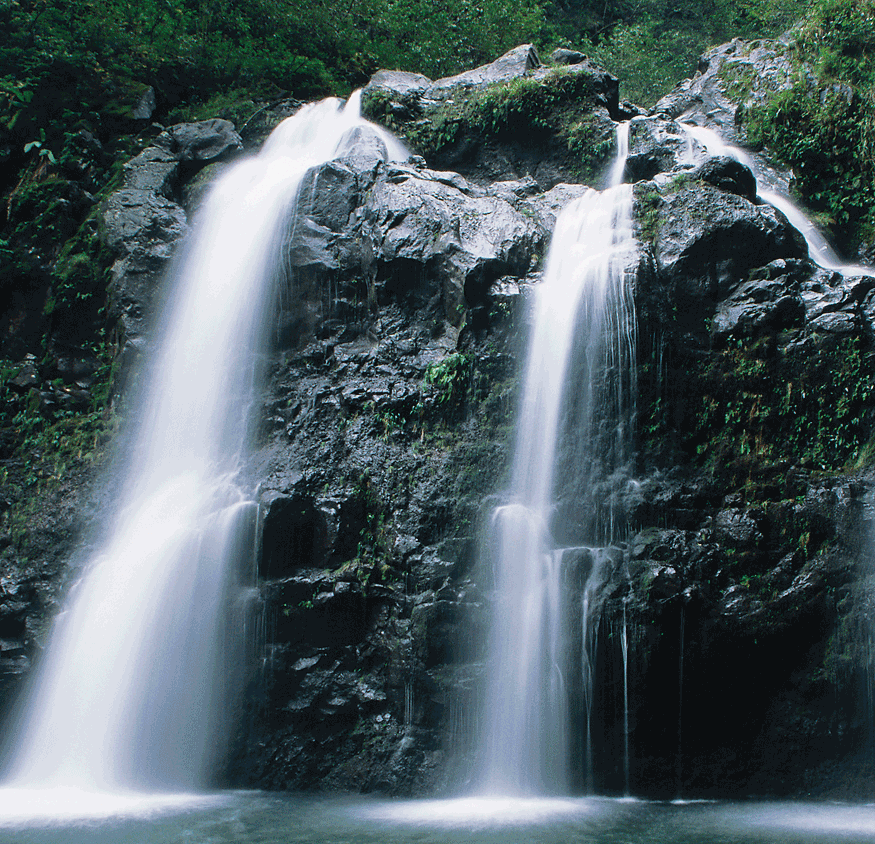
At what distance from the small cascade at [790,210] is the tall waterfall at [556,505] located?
271 centimetres

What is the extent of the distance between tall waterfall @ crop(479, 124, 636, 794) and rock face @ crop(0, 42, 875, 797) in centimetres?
19

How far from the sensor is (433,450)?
7934mm

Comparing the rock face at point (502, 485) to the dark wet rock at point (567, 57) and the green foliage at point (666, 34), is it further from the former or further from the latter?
the green foliage at point (666, 34)

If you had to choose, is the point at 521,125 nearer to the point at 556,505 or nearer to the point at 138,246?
the point at 138,246

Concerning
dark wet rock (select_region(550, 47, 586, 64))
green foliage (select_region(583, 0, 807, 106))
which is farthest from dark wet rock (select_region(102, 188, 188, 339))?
green foliage (select_region(583, 0, 807, 106))

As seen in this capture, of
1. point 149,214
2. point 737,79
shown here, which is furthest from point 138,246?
point 737,79

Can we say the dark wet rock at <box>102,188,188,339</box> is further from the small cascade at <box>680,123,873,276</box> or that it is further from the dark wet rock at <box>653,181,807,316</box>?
the small cascade at <box>680,123,873,276</box>

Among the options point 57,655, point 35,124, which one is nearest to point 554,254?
point 57,655

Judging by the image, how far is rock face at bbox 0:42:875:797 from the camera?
675 cm

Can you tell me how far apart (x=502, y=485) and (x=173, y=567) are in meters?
3.52

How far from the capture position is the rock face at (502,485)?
6750 millimetres

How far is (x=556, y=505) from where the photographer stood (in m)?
7.32

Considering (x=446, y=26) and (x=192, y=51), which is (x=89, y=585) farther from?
(x=446, y=26)

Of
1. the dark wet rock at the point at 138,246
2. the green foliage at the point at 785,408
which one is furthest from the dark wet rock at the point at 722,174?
the dark wet rock at the point at 138,246
